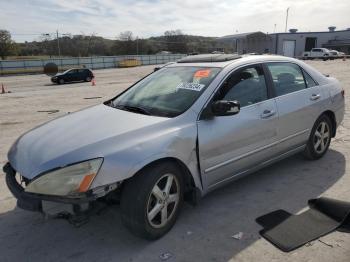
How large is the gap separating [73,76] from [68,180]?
27.3m

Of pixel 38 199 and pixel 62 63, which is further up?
pixel 38 199

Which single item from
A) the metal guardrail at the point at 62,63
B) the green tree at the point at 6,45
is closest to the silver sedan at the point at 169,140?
the metal guardrail at the point at 62,63

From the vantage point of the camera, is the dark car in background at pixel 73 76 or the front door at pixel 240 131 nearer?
the front door at pixel 240 131

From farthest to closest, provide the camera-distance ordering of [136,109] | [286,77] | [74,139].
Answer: [286,77] → [136,109] → [74,139]

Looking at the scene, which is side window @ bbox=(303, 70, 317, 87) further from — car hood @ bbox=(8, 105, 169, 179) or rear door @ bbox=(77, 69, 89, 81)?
rear door @ bbox=(77, 69, 89, 81)

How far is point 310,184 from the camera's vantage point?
14.0ft

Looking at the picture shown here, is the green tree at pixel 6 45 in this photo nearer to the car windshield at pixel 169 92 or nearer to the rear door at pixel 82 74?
the rear door at pixel 82 74

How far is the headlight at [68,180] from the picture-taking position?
105 inches

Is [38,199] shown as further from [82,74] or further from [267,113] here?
[82,74]

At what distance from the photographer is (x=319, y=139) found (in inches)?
198

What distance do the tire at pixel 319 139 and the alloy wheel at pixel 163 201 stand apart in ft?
8.33

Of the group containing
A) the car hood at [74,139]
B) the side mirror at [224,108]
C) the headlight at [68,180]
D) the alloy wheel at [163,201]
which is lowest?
the alloy wheel at [163,201]

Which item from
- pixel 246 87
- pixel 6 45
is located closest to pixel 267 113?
pixel 246 87

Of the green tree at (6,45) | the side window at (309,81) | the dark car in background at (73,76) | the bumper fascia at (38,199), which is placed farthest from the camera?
the green tree at (6,45)
